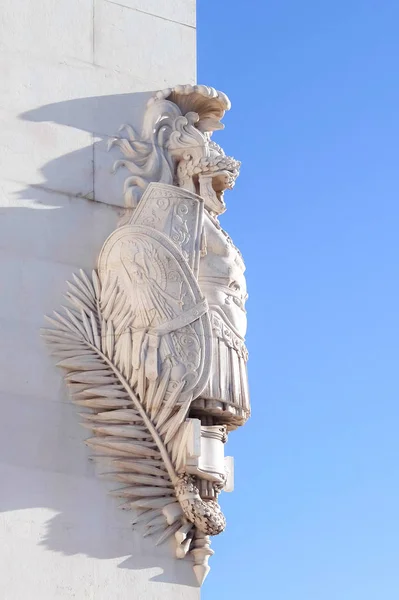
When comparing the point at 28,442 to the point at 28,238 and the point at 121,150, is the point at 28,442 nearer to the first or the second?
the point at 28,238

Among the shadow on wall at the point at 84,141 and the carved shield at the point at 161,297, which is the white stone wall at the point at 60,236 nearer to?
the shadow on wall at the point at 84,141

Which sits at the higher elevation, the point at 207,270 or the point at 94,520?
the point at 207,270

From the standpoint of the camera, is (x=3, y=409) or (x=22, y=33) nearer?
(x=3, y=409)

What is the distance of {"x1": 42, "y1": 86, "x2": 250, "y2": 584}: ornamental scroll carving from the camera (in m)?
10.4

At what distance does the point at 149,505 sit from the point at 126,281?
1.46 m

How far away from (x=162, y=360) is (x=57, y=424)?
2.57 ft

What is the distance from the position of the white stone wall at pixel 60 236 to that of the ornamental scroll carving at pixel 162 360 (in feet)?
0.50

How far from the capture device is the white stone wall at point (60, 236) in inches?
396

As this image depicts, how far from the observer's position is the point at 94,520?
10.2m

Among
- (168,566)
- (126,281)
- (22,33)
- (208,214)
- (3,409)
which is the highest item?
(22,33)

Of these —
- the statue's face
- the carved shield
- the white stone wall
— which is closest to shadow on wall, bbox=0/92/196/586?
the white stone wall

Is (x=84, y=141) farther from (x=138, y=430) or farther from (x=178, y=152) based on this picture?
(x=138, y=430)

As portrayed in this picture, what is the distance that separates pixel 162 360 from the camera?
1048 cm

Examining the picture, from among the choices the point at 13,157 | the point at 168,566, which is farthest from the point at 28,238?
the point at 168,566
